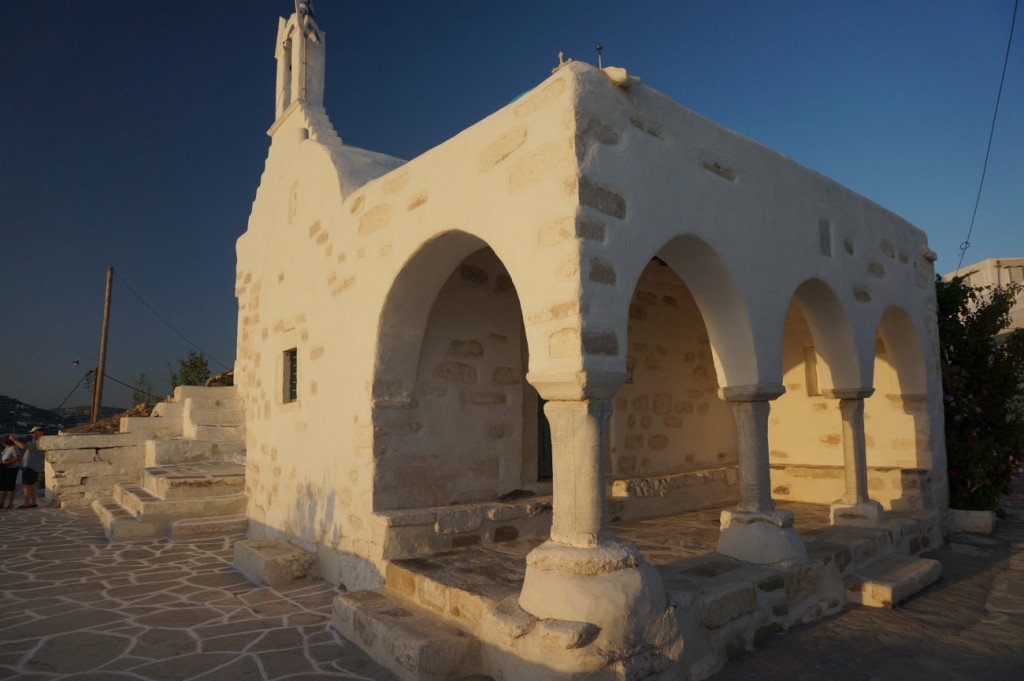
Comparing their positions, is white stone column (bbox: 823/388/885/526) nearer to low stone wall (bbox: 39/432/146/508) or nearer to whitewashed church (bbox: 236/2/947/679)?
whitewashed church (bbox: 236/2/947/679)

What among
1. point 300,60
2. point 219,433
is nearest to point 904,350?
point 300,60

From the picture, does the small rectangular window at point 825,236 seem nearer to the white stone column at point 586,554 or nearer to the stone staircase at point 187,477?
the white stone column at point 586,554

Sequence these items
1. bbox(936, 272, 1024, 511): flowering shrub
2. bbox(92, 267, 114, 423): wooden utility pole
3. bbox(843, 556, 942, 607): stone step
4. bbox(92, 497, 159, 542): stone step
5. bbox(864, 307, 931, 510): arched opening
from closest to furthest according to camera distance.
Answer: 1. bbox(843, 556, 942, 607): stone step
2. bbox(864, 307, 931, 510): arched opening
3. bbox(936, 272, 1024, 511): flowering shrub
4. bbox(92, 497, 159, 542): stone step
5. bbox(92, 267, 114, 423): wooden utility pole

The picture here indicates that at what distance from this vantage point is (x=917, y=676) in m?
3.23

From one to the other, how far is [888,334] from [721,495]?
250 cm

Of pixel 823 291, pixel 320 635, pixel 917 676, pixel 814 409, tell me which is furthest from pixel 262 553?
pixel 814 409

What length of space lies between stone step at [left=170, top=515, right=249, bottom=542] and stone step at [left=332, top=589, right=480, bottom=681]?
13.3 ft

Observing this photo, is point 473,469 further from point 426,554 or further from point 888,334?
point 888,334

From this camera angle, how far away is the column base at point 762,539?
4.09 m

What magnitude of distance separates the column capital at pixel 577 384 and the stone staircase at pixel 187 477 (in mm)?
5715

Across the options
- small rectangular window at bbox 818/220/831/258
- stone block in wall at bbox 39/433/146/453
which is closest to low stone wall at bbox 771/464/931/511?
small rectangular window at bbox 818/220/831/258

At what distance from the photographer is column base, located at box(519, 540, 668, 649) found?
9.14 feet

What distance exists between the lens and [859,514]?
5.37 m

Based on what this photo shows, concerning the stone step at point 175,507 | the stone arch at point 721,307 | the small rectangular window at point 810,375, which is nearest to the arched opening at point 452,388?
the stone arch at point 721,307
